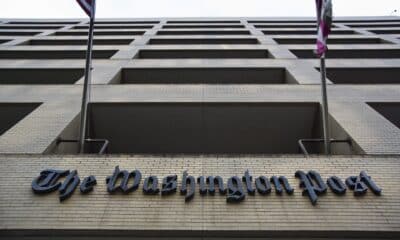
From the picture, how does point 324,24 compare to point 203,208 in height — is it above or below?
above

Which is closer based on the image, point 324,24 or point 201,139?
point 324,24

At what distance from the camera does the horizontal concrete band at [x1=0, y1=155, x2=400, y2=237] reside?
5848mm

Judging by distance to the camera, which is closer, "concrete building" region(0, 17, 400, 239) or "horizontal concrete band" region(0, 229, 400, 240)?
"horizontal concrete band" region(0, 229, 400, 240)

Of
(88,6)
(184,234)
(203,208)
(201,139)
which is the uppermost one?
(88,6)

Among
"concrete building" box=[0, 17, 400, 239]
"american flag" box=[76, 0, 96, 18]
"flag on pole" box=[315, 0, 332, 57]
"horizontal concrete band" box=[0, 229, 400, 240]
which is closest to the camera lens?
"horizontal concrete band" box=[0, 229, 400, 240]

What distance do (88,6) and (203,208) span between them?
6.44 metres

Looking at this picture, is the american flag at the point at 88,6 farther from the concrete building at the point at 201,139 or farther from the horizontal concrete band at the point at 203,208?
the horizontal concrete band at the point at 203,208

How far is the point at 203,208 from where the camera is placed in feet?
20.6

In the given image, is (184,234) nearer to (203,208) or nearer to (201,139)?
(203,208)

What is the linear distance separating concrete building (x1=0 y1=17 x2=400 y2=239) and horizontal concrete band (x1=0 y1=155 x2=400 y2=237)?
24 millimetres

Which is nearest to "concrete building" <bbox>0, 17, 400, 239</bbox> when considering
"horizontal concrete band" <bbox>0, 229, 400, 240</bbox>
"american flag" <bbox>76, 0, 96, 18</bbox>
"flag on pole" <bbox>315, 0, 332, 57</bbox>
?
"horizontal concrete band" <bbox>0, 229, 400, 240</bbox>

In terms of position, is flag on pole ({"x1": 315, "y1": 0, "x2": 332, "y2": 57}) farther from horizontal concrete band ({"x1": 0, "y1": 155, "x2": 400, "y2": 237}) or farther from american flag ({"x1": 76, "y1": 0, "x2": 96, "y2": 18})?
american flag ({"x1": 76, "y1": 0, "x2": 96, "y2": 18})

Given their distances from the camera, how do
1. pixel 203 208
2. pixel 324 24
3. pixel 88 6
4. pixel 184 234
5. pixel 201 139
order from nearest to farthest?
pixel 184 234
pixel 203 208
pixel 324 24
pixel 88 6
pixel 201 139

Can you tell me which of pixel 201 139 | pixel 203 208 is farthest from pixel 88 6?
pixel 203 208
